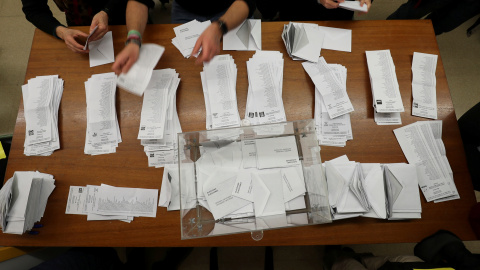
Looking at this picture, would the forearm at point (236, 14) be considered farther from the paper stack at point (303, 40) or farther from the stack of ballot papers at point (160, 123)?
the stack of ballot papers at point (160, 123)

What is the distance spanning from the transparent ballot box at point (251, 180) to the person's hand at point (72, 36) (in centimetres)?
64

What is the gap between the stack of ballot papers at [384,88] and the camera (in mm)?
1092

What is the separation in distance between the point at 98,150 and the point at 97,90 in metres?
0.26

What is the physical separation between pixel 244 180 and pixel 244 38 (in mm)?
635

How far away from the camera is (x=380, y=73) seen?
1146 millimetres

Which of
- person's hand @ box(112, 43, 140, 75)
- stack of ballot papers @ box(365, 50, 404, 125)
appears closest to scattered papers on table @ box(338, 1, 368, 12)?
stack of ballot papers @ box(365, 50, 404, 125)

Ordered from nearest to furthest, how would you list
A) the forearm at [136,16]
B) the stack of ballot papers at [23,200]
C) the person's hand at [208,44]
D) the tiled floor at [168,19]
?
the stack of ballot papers at [23,200]
the person's hand at [208,44]
the forearm at [136,16]
the tiled floor at [168,19]

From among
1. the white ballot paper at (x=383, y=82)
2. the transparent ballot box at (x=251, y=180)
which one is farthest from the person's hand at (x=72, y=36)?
the white ballot paper at (x=383, y=82)

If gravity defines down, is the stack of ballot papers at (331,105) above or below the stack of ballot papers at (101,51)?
below

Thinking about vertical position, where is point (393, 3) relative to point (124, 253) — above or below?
above

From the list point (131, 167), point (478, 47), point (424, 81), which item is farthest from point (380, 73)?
point (478, 47)

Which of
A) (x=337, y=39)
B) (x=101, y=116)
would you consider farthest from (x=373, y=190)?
(x=101, y=116)

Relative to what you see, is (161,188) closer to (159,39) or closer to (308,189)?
(308,189)

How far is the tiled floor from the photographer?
1.64 metres
